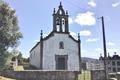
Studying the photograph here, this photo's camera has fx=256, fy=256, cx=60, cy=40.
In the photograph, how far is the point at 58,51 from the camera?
41031mm

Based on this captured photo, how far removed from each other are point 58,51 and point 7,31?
2021cm

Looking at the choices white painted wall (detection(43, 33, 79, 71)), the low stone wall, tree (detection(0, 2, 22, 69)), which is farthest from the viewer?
white painted wall (detection(43, 33, 79, 71))

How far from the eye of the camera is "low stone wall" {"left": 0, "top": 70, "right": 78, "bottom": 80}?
1041 inches

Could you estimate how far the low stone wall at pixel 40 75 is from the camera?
2645cm

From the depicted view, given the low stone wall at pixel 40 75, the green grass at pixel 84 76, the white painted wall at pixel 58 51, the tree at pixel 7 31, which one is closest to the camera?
the tree at pixel 7 31

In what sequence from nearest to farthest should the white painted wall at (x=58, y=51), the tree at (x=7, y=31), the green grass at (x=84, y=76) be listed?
1. the tree at (x=7, y=31)
2. the green grass at (x=84, y=76)
3. the white painted wall at (x=58, y=51)

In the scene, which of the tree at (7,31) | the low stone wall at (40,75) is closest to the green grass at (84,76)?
the low stone wall at (40,75)

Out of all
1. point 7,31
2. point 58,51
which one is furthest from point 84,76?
point 58,51

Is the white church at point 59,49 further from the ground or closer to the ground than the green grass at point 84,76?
further from the ground

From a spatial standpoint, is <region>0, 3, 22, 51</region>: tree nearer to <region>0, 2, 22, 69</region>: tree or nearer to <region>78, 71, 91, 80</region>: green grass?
<region>0, 2, 22, 69</region>: tree

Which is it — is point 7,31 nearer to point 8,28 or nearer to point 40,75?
point 8,28

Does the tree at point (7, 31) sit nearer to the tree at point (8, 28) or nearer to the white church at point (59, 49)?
the tree at point (8, 28)

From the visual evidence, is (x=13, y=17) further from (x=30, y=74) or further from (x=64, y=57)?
(x=64, y=57)

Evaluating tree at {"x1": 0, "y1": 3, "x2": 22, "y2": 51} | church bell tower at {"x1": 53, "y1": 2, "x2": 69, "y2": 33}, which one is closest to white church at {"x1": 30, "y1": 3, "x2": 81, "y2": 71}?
church bell tower at {"x1": 53, "y1": 2, "x2": 69, "y2": 33}
